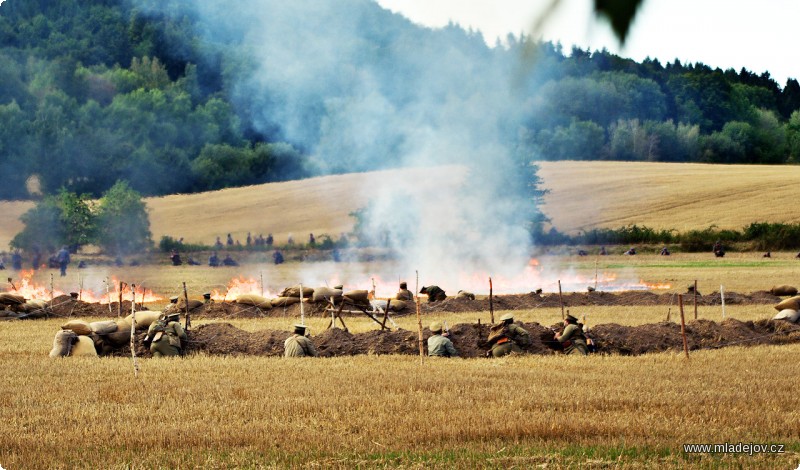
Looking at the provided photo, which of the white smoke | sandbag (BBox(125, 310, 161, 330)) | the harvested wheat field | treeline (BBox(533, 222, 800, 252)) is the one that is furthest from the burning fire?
treeline (BBox(533, 222, 800, 252))

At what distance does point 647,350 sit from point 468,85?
52.0m

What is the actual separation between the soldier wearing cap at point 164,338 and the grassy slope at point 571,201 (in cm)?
4128

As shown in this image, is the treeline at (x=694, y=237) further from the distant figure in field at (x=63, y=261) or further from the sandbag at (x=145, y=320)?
the sandbag at (x=145, y=320)

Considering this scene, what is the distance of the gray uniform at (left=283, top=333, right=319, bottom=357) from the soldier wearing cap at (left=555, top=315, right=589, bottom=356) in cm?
500

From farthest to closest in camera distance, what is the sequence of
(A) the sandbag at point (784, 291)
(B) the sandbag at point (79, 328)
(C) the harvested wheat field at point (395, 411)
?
(A) the sandbag at point (784, 291)
(B) the sandbag at point (79, 328)
(C) the harvested wheat field at point (395, 411)

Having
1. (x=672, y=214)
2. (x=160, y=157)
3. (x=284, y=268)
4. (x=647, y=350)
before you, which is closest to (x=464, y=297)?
(x=647, y=350)

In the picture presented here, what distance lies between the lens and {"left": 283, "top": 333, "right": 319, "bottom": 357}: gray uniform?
2161cm

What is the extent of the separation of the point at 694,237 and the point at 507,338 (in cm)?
4243

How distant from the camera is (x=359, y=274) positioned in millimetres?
50375

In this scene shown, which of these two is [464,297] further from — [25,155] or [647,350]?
[25,155]

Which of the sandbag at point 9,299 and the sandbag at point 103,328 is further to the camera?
the sandbag at point 9,299

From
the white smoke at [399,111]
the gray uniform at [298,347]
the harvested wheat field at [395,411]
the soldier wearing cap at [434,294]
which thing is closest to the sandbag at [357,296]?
the soldier wearing cap at [434,294]

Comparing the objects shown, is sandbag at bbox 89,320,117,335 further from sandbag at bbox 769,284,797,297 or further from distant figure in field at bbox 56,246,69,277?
distant figure in field at bbox 56,246,69,277

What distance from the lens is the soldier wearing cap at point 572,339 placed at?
2194 centimetres
